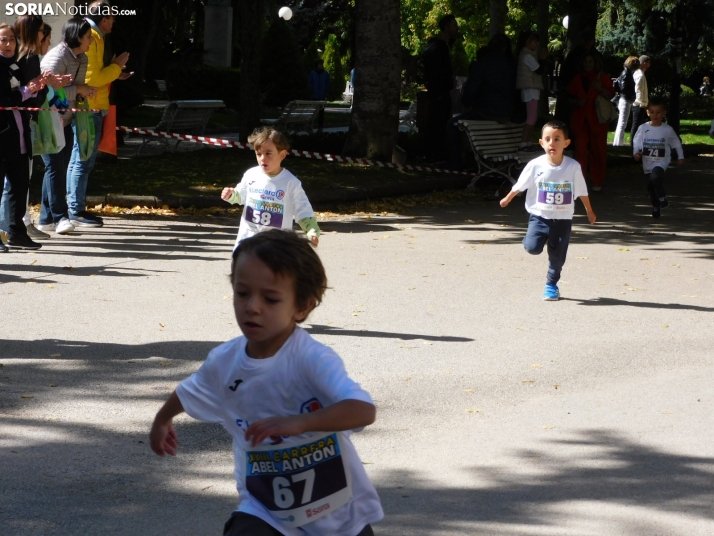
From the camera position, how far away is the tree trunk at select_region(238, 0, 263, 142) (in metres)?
19.4

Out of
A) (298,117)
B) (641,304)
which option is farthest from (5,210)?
(298,117)

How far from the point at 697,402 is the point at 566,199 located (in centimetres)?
311

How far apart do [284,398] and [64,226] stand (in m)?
8.63

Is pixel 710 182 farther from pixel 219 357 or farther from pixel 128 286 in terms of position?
pixel 219 357

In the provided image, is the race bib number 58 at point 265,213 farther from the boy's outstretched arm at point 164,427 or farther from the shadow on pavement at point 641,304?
the boy's outstretched arm at point 164,427

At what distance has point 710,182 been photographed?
61.7ft

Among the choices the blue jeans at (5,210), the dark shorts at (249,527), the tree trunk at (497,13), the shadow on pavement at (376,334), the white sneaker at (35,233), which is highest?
the tree trunk at (497,13)

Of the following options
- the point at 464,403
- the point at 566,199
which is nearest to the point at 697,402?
the point at 464,403

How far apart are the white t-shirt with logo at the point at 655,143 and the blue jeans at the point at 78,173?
6132 mm

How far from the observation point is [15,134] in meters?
10.1

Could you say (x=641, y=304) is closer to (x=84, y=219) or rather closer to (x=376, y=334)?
(x=376, y=334)

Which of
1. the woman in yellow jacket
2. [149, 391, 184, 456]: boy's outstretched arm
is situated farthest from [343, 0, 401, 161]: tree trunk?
[149, 391, 184, 456]: boy's outstretched arm

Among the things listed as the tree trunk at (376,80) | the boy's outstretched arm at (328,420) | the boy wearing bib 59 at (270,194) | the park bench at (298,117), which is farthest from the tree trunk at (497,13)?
the boy's outstretched arm at (328,420)

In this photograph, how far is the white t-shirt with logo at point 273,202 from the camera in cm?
739
